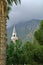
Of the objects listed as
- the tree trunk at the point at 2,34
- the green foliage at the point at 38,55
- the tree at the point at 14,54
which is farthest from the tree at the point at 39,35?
the tree at the point at 14,54

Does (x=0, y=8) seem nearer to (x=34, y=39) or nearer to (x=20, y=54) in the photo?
(x=34, y=39)

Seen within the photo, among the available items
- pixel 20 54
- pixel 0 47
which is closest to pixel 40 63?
pixel 0 47

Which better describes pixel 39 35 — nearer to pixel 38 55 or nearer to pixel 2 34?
pixel 38 55

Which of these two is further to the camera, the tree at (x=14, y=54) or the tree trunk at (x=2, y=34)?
the tree at (x=14, y=54)

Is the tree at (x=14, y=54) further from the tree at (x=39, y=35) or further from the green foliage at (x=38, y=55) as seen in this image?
the green foliage at (x=38, y=55)

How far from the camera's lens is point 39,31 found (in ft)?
63.1

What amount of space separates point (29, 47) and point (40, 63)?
1.36 m

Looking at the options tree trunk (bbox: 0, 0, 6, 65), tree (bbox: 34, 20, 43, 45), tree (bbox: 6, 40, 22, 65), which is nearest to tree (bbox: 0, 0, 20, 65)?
tree trunk (bbox: 0, 0, 6, 65)

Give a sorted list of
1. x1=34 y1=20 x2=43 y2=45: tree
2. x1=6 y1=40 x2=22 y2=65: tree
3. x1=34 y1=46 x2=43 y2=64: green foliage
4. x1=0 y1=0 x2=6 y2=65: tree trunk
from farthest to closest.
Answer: x1=6 y1=40 x2=22 y2=65: tree → x1=34 y1=20 x2=43 y2=45: tree → x1=34 y1=46 x2=43 y2=64: green foliage → x1=0 y1=0 x2=6 y2=65: tree trunk

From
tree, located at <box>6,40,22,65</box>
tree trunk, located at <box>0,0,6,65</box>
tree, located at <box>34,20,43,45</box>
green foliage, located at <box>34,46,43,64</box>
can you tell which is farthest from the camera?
tree, located at <box>6,40,22,65</box>

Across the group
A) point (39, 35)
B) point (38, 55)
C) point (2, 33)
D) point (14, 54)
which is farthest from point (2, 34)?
point (14, 54)

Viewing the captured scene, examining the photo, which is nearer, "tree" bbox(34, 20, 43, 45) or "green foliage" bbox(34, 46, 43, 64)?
"green foliage" bbox(34, 46, 43, 64)

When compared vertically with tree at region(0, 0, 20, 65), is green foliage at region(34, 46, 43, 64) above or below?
below

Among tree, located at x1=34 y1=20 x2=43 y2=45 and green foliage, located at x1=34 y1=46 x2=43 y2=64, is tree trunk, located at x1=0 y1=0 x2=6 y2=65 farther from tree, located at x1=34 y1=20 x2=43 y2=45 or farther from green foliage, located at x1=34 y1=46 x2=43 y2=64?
tree, located at x1=34 y1=20 x2=43 y2=45
